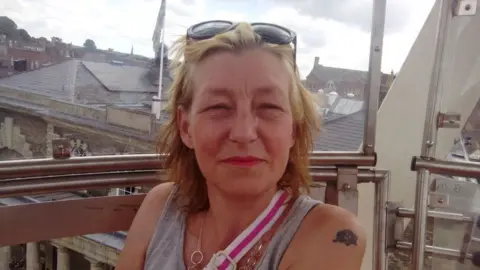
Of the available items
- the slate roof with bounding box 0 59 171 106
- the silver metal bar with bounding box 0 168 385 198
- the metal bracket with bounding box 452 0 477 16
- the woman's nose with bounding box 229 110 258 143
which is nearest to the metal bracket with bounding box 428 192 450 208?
the silver metal bar with bounding box 0 168 385 198

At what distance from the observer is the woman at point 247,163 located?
1.20m

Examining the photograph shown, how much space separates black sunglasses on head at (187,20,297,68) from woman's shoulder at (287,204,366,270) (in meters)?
0.43

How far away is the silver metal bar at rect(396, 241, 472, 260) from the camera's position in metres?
1.88

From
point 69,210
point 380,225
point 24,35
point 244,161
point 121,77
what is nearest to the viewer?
point 244,161

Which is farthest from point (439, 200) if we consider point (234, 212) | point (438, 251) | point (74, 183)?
point (74, 183)

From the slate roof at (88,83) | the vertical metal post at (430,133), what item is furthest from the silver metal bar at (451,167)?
the slate roof at (88,83)

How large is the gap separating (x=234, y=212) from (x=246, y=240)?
0.09m

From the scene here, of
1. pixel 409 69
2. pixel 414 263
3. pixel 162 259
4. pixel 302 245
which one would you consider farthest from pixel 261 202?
pixel 409 69

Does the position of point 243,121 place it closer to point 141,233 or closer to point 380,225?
point 141,233

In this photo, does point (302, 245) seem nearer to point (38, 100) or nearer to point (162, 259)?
point (162, 259)

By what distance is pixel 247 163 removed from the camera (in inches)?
46.9

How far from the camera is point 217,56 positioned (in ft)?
4.11

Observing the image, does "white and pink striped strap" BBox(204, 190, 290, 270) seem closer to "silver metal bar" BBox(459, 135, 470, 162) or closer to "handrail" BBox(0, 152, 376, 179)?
"handrail" BBox(0, 152, 376, 179)

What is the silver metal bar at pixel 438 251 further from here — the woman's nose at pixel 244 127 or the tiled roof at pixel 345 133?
the woman's nose at pixel 244 127
